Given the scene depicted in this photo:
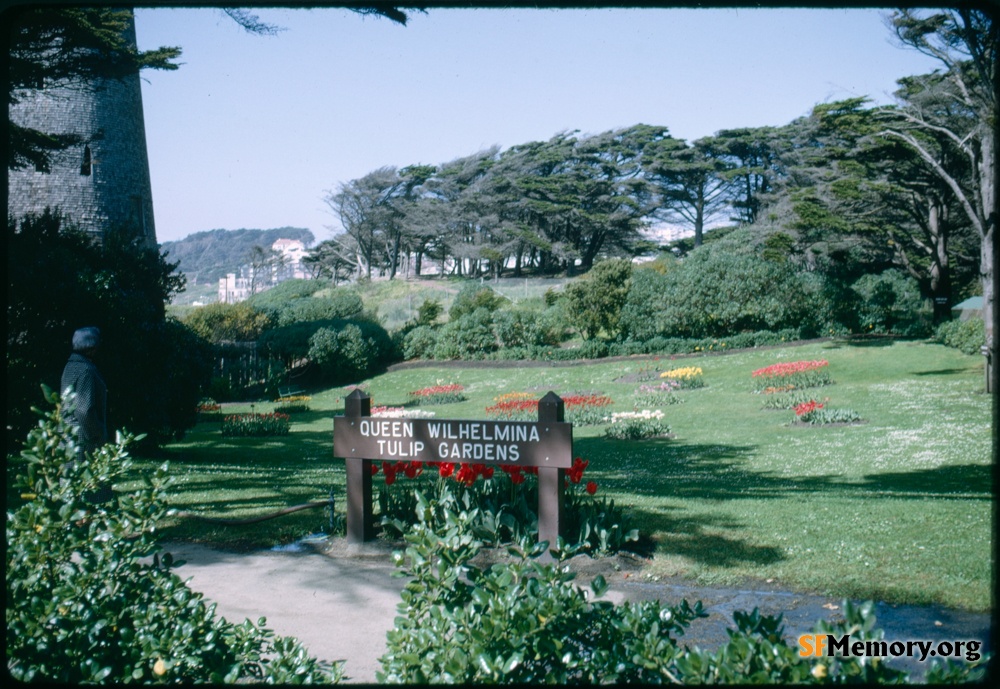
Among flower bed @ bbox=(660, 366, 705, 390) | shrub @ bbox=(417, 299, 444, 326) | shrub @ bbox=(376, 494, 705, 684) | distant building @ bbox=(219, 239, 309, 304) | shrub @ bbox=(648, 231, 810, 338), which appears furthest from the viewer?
distant building @ bbox=(219, 239, 309, 304)

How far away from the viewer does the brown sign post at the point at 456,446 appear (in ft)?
17.3

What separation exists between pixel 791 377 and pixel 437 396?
29.0 feet

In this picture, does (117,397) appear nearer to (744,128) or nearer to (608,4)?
(608,4)

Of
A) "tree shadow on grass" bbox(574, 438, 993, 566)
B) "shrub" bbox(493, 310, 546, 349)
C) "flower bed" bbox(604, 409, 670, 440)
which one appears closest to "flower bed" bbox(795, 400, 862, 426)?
"tree shadow on grass" bbox(574, 438, 993, 566)

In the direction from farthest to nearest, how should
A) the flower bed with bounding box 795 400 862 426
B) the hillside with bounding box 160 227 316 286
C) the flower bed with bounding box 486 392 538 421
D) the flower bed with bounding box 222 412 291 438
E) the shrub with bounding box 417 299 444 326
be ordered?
1. the hillside with bounding box 160 227 316 286
2. the shrub with bounding box 417 299 444 326
3. the flower bed with bounding box 222 412 291 438
4. the flower bed with bounding box 486 392 538 421
5. the flower bed with bounding box 795 400 862 426

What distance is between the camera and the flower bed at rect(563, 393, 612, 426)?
1566cm

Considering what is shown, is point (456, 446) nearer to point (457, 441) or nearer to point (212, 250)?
point (457, 441)

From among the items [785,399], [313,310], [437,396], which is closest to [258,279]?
[313,310]

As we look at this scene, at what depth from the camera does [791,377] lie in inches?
720

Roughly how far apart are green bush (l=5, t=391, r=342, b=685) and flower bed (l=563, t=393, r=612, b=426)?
12433mm

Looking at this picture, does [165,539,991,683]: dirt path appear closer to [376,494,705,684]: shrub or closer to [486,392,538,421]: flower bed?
[376,494,705,684]: shrub

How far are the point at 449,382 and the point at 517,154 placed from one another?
77.2 ft

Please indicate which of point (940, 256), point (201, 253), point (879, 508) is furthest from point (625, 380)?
point (201, 253)

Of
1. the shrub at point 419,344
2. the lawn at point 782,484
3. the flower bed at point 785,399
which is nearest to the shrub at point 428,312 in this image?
the shrub at point 419,344
